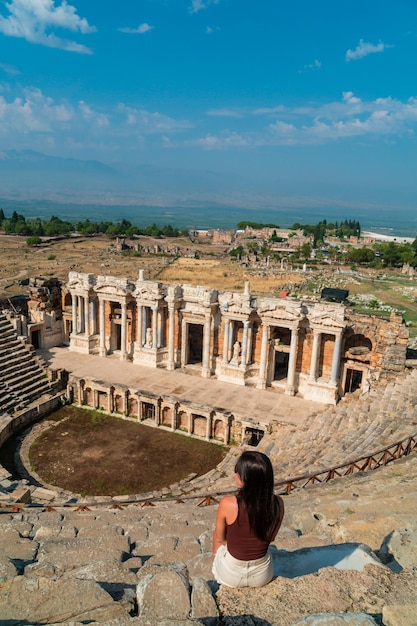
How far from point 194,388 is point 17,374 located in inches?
370

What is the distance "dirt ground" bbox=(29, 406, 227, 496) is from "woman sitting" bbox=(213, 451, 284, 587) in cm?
1386

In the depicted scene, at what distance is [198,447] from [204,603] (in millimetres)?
17616

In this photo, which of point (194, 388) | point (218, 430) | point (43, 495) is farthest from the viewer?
point (194, 388)

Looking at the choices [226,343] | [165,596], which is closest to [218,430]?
[226,343]

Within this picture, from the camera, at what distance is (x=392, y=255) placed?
100938 mm

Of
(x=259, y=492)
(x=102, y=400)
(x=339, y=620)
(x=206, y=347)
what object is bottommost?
(x=102, y=400)

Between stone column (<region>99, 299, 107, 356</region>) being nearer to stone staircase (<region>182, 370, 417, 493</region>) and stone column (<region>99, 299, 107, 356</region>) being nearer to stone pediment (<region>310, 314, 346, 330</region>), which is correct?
stone staircase (<region>182, 370, 417, 493</region>)

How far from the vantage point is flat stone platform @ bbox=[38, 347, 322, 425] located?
22938 millimetres

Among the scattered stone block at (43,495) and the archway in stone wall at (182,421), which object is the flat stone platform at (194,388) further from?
the scattered stone block at (43,495)

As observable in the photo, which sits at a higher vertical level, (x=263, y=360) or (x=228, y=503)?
(x=228, y=503)

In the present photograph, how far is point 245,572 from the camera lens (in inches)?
198

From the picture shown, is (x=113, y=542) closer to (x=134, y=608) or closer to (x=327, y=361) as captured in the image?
(x=134, y=608)

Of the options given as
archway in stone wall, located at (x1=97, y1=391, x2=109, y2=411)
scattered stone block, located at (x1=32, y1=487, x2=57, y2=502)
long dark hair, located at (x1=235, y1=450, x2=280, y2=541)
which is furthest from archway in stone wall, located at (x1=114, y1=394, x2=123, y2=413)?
long dark hair, located at (x1=235, y1=450, x2=280, y2=541)

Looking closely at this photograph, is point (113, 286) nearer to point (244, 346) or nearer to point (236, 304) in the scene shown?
point (236, 304)
